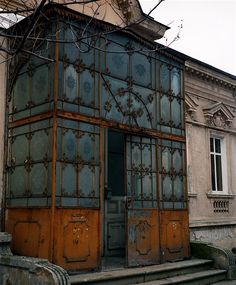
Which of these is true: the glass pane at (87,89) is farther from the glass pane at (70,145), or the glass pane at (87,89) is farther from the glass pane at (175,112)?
the glass pane at (175,112)

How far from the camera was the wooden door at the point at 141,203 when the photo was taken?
8.13m

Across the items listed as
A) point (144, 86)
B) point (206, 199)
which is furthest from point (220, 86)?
point (144, 86)

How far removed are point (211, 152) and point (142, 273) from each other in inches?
264

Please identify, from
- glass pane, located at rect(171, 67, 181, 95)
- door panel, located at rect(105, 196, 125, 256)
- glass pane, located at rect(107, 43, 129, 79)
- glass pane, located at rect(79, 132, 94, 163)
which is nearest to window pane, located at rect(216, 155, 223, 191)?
glass pane, located at rect(171, 67, 181, 95)

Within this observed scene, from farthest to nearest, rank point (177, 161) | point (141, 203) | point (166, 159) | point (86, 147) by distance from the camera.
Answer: point (177, 161) < point (166, 159) < point (141, 203) < point (86, 147)

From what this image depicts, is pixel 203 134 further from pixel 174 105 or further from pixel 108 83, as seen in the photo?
pixel 108 83

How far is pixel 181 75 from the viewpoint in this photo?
398 inches

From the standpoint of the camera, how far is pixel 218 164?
13.6 meters

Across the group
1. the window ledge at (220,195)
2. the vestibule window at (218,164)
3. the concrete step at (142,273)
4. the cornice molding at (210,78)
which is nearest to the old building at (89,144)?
the concrete step at (142,273)

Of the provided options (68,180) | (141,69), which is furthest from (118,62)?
(68,180)

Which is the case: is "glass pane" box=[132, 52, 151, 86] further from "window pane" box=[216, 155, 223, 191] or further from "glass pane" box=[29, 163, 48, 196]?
"window pane" box=[216, 155, 223, 191]

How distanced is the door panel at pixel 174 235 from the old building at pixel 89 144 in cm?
2

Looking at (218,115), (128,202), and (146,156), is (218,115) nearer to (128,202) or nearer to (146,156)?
(146,156)

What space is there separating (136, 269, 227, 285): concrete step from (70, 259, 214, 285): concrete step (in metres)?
0.11
